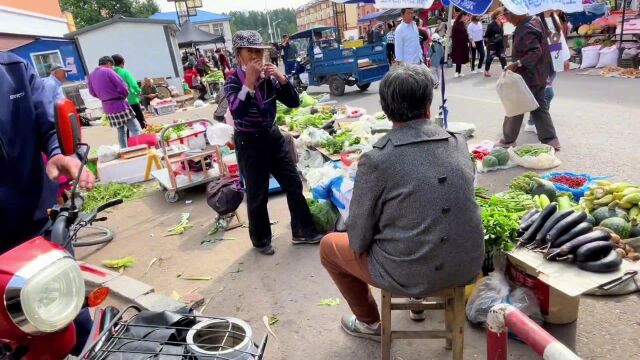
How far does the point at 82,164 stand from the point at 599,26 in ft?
52.1

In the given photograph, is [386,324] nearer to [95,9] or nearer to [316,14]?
[95,9]

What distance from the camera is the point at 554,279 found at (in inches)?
98.6

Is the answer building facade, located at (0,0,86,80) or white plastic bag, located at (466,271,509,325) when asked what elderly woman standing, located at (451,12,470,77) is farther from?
building facade, located at (0,0,86,80)

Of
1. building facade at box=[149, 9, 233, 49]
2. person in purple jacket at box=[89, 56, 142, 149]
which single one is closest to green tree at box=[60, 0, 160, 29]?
building facade at box=[149, 9, 233, 49]

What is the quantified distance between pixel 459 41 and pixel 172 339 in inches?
515

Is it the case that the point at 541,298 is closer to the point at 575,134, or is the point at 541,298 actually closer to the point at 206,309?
the point at 206,309

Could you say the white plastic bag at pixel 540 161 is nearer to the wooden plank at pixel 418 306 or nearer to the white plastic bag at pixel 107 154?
the wooden plank at pixel 418 306

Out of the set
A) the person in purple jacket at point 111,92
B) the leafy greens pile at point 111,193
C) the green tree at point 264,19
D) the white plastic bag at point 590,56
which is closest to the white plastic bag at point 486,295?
the leafy greens pile at point 111,193

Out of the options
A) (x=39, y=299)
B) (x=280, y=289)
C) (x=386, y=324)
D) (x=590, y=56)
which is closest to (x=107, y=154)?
(x=280, y=289)

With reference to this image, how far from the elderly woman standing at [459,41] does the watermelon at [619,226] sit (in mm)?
10308

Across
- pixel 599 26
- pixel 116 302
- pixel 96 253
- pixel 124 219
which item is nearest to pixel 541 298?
pixel 116 302

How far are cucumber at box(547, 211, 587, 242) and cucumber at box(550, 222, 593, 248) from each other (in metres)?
0.02

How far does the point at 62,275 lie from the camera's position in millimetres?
1434

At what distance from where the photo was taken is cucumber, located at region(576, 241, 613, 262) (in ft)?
8.45
